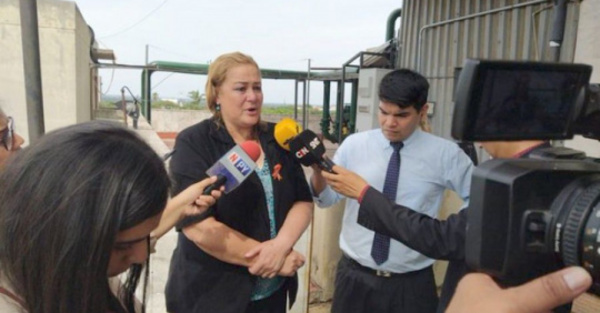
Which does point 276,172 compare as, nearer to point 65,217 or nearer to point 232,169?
point 232,169

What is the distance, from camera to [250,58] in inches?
79.5

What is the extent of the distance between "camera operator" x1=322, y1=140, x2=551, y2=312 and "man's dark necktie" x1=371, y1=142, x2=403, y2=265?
18.1 inches

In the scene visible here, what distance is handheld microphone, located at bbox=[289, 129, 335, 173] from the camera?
1.83 meters

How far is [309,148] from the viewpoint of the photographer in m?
1.84

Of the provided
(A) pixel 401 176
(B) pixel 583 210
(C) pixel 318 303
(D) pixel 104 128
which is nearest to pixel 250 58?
(A) pixel 401 176

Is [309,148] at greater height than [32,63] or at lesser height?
lesser

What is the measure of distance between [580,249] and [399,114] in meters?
1.49

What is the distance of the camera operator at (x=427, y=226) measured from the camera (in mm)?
1495

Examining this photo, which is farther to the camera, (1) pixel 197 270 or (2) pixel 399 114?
(2) pixel 399 114

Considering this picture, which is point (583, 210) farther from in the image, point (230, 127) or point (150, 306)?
point (150, 306)

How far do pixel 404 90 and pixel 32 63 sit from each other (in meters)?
1.76

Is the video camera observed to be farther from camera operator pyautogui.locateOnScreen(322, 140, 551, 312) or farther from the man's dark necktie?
the man's dark necktie

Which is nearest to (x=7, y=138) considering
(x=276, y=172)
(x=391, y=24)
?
(x=276, y=172)

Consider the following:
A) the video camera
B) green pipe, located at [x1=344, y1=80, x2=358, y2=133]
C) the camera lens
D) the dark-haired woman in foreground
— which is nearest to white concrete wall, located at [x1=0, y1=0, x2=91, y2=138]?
green pipe, located at [x1=344, y1=80, x2=358, y2=133]
